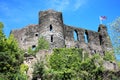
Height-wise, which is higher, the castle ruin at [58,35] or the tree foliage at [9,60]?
the castle ruin at [58,35]

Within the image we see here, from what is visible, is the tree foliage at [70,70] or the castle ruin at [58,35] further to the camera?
the castle ruin at [58,35]

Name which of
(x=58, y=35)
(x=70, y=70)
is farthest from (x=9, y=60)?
(x=58, y=35)

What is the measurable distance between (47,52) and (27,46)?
35.0ft

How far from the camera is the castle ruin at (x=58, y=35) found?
3977cm

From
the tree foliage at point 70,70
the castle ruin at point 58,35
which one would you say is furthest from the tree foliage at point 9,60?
the castle ruin at point 58,35

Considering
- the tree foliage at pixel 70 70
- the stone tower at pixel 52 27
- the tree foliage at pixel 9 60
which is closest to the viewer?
the tree foliage at pixel 9 60

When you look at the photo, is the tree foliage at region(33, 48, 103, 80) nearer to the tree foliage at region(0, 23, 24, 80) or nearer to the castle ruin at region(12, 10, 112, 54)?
the tree foliage at region(0, 23, 24, 80)

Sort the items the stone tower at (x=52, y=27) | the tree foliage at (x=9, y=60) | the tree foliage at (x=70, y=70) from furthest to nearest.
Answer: the stone tower at (x=52, y=27) → the tree foliage at (x=70, y=70) → the tree foliage at (x=9, y=60)

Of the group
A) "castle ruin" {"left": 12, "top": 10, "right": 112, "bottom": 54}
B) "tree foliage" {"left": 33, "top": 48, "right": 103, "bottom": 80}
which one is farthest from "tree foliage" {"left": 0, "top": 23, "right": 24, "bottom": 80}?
"castle ruin" {"left": 12, "top": 10, "right": 112, "bottom": 54}

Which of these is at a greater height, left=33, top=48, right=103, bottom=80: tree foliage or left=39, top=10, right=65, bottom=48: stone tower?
left=39, top=10, right=65, bottom=48: stone tower

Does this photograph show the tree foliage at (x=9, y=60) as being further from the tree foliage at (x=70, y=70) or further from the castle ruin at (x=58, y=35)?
the castle ruin at (x=58, y=35)

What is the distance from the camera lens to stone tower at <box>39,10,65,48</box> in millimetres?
39219

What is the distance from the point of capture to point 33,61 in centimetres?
2989

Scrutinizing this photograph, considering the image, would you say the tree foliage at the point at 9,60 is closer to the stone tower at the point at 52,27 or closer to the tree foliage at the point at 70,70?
the tree foliage at the point at 70,70
